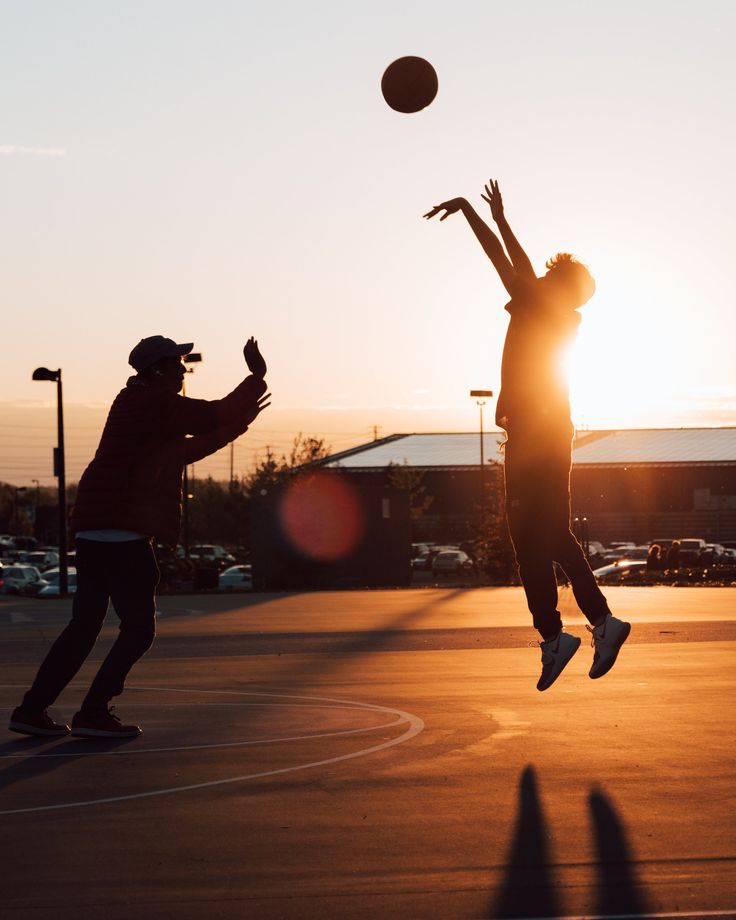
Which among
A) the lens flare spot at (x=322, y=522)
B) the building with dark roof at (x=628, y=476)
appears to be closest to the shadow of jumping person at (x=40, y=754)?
the lens flare spot at (x=322, y=522)

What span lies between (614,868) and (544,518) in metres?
3.25

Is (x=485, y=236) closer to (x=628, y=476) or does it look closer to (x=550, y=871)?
(x=550, y=871)

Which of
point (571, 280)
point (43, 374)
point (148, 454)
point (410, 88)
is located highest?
point (43, 374)

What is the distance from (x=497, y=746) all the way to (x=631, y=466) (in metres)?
90.4

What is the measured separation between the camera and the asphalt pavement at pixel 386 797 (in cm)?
402

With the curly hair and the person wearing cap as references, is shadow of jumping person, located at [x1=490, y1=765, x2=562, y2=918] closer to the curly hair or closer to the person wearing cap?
the person wearing cap

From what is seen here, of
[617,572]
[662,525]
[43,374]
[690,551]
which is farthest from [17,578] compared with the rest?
[662,525]

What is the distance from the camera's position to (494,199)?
7840 mm

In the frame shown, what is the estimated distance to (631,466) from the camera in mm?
95250

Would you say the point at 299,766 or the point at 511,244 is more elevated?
the point at 511,244

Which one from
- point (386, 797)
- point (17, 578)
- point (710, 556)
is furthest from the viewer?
point (710, 556)

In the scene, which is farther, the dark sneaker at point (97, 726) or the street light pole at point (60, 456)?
the street light pole at point (60, 456)

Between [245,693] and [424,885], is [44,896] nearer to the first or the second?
[424,885]

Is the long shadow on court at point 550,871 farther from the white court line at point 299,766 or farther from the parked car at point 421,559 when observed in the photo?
the parked car at point 421,559
